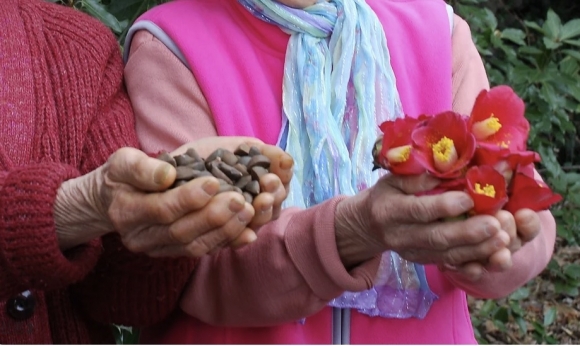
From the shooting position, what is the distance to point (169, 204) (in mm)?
1117

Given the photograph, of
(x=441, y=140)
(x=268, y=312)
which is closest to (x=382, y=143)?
(x=441, y=140)

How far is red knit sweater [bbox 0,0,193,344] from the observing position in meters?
1.47

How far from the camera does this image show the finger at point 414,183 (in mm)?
1159

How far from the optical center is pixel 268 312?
1454mm

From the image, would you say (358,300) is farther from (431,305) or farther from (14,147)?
(14,147)

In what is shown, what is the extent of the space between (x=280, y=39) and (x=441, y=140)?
0.53 meters

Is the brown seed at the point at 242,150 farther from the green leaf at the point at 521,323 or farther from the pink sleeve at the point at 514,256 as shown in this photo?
the green leaf at the point at 521,323

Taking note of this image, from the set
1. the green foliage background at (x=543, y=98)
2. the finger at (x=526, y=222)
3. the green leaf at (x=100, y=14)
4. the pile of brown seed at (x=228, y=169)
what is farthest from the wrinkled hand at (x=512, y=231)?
the green foliage background at (x=543, y=98)

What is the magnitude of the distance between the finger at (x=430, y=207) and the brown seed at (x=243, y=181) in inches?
7.9

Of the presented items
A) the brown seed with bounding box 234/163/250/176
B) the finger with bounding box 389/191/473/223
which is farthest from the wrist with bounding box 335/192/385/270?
the brown seed with bounding box 234/163/250/176

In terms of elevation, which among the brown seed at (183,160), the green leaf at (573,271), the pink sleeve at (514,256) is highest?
the brown seed at (183,160)

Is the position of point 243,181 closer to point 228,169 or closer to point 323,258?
point 228,169

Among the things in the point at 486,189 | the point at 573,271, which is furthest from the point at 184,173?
the point at 573,271

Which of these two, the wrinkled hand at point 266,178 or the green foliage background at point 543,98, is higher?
the wrinkled hand at point 266,178
